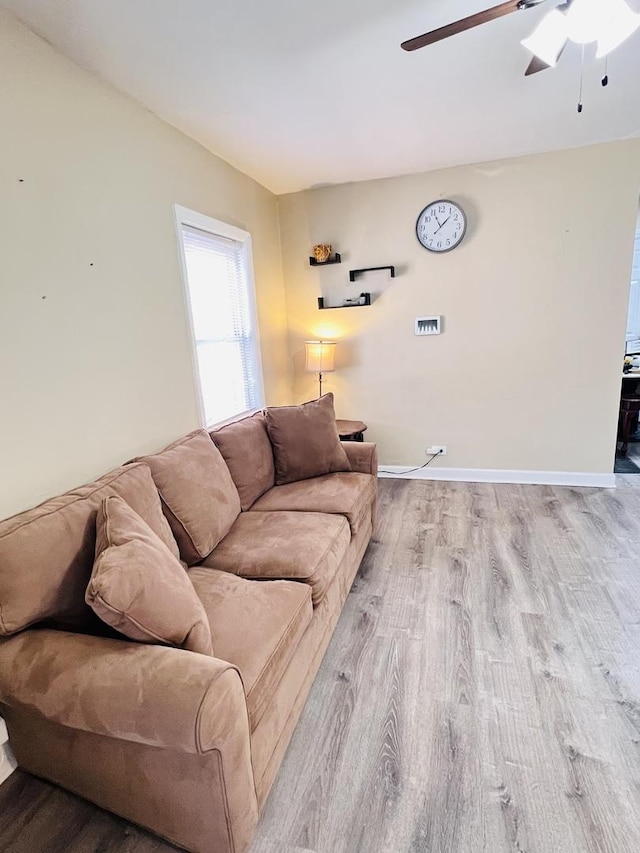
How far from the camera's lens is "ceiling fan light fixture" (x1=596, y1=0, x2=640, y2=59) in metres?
1.32

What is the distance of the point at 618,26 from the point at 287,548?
2220mm

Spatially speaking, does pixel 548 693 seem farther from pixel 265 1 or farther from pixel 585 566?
pixel 265 1

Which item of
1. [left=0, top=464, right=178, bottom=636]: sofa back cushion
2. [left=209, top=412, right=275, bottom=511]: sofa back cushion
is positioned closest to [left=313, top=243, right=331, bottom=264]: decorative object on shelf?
[left=209, top=412, right=275, bottom=511]: sofa back cushion

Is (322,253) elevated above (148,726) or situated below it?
above

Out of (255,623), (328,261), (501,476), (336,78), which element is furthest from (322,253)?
(255,623)

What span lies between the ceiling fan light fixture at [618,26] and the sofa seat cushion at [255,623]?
2208mm

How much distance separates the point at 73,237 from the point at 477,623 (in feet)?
8.41

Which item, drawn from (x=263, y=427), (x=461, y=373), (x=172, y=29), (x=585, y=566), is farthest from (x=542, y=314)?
(x=172, y=29)

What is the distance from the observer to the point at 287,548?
1.88 meters

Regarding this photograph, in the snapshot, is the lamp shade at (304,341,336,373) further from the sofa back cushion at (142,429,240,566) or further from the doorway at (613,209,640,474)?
the doorway at (613,209,640,474)

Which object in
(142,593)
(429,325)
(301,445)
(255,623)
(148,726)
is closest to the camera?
(148,726)

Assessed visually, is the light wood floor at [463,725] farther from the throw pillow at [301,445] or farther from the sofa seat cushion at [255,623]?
the throw pillow at [301,445]

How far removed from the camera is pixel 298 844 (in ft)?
4.04

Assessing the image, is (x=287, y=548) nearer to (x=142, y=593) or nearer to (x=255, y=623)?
(x=255, y=623)
